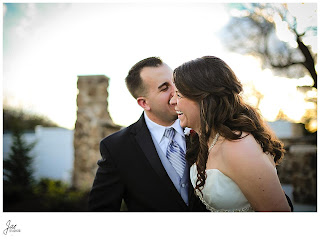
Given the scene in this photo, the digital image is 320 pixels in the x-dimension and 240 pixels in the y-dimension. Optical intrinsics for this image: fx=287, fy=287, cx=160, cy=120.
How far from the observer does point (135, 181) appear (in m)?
2.19

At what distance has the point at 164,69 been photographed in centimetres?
253

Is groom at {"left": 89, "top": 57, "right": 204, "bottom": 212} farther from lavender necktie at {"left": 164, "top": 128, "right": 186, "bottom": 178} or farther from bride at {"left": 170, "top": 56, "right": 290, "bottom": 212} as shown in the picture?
bride at {"left": 170, "top": 56, "right": 290, "bottom": 212}

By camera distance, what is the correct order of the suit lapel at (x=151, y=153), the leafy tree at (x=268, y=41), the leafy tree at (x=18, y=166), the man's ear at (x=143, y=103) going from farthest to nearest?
the leafy tree at (x=18, y=166) → the leafy tree at (x=268, y=41) → the man's ear at (x=143, y=103) → the suit lapel at (x=151, y=153)

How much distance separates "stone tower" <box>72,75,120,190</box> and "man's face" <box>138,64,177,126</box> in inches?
116

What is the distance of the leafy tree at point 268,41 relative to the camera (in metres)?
3.55

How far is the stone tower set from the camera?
5453 mm

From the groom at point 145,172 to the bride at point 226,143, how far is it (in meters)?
0.17

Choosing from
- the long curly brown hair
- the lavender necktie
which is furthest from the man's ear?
the long curly brown hair

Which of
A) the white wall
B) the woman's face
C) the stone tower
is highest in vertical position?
the woman's face

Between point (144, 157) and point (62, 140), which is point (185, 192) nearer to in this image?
point (144, 157)

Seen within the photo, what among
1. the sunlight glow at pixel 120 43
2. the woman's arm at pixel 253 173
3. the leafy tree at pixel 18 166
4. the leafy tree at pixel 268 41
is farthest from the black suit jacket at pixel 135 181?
the leafy tree at pixel 18 166

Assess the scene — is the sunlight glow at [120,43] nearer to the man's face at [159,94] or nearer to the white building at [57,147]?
the man's face at [159,94]

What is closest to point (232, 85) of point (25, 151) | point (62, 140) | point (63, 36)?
point (63, 36)

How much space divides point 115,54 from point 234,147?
2.22 meters
